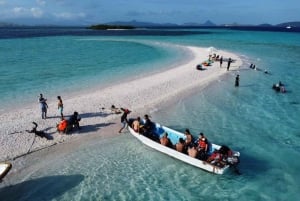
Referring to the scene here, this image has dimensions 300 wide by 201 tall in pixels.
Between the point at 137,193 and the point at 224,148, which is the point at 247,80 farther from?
the point at 137,193

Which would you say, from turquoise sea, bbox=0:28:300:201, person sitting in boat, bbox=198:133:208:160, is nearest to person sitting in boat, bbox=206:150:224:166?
person sitting in boat, bbox=198:133:208:160

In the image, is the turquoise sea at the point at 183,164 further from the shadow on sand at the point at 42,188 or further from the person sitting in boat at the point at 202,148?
the person sitting in boat at the point at 202,148

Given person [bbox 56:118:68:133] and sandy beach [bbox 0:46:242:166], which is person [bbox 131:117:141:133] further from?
person [bbox 56:118:68:133]

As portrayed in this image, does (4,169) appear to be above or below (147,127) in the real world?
above

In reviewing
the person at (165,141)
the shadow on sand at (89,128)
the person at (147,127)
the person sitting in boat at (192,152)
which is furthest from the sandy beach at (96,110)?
the person sitting in boat at (192,152)

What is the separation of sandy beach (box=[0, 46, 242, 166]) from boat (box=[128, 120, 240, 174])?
227 centimetres

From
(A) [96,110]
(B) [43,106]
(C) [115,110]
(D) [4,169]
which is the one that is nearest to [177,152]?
(D) [4,169]

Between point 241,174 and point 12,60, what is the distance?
41865 mm

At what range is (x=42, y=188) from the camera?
1332 centimetres

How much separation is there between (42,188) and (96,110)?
9.77m

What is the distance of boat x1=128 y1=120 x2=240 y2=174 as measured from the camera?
562 inches

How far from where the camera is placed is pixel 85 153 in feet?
54.0

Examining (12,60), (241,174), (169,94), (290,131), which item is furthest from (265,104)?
(12,60)

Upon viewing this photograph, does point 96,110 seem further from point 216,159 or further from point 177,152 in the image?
point 216,159
